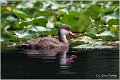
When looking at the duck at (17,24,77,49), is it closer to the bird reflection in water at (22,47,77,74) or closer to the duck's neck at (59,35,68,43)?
the duck's neck at (59,35,68,43)

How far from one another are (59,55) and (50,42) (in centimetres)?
92

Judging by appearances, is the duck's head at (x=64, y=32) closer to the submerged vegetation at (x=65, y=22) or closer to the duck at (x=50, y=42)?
the duck at (x=50, y=42)

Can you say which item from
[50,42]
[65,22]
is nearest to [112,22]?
[65,22]

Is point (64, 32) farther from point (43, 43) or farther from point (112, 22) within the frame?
point (112, 22)

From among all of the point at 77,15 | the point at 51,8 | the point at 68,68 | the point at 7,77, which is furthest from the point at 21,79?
the point at 51,8

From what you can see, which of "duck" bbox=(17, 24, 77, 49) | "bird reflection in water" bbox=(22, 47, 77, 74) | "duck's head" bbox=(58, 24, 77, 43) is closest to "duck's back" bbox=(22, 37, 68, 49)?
"duck" bbox=(17, 24, 77, 49)

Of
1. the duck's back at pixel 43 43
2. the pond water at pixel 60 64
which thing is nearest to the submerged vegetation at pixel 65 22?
the duck's back at pixel 43 43

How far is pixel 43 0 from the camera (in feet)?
53.7

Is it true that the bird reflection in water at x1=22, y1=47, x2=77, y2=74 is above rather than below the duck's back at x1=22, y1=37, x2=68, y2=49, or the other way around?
below

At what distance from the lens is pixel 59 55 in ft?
29.6

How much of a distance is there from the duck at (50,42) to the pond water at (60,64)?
208 millimetres

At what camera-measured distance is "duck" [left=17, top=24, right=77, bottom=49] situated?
969 cm

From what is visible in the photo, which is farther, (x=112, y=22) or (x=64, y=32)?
(x=112, y=22)

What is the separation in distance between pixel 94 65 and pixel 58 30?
290 centimetres
